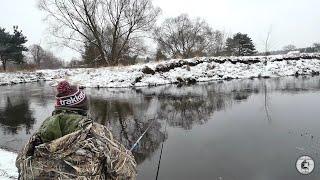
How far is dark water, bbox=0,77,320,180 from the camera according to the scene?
691cm

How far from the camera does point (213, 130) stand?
33.0 ft

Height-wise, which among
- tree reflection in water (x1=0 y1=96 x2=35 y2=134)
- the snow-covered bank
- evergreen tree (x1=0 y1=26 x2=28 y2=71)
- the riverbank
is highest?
evergreen tree (x1=0 y1=26 x2=28 y2=71)

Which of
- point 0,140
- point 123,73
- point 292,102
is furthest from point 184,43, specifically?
point 0,140

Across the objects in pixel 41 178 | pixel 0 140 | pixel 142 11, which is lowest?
pixel 0 140

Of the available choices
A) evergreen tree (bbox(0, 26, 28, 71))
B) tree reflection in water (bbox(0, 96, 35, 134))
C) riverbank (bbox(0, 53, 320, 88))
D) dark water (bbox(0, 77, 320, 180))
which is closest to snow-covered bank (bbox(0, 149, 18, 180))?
dark water (bbox(0, 77, 320, 180))

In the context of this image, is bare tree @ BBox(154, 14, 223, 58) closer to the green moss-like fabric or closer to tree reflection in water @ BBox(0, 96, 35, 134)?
tree reflection in water @ BBox(0, 96, 35, 134)

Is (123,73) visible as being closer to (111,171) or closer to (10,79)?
(10,79)

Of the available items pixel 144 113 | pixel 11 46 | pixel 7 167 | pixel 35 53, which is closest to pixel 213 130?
pixel 144 113

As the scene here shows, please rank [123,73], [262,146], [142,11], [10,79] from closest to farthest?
[262,146], [123,73], [142,11], [10,79]

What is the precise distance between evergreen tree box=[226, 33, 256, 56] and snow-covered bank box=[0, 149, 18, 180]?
215 ft

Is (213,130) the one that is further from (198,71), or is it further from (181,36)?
(181,36)

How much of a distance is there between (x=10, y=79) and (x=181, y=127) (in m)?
34.2

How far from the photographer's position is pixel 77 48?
39500 mm

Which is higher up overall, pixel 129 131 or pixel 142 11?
pixel 142 11
